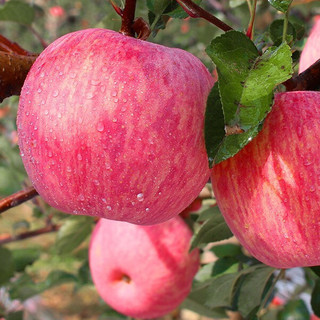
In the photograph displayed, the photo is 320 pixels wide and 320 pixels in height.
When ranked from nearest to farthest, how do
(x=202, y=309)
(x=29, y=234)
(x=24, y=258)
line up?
(x=202, y=309) < (x=29, y=234) < (x=24, y=258)

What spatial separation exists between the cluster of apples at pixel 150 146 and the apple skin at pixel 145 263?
0.52 meters

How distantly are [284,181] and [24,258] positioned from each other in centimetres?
125

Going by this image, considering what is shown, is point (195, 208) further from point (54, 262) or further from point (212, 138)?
point (54, 262)

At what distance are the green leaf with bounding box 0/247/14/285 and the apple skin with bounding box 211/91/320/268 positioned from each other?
3.31 ft

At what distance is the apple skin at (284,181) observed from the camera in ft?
1.68

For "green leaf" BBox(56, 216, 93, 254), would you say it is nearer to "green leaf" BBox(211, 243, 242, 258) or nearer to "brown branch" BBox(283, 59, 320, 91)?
"green leaf" BBox(211, 243, 242, 258)

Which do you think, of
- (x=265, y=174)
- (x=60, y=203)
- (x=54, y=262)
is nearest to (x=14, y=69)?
(x=60, y=203)

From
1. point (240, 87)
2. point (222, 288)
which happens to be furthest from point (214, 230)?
point (240, 87)

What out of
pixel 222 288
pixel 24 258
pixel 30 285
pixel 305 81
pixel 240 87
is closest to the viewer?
pixel 240 87

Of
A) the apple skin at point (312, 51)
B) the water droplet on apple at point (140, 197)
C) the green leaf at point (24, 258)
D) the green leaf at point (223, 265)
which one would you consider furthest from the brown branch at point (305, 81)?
the green leaf at point (24, 258)

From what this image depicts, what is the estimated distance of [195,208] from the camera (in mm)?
1152

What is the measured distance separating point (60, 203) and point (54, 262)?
3.34m

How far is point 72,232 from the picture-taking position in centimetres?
124

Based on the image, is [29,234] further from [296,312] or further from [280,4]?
[280,4]
